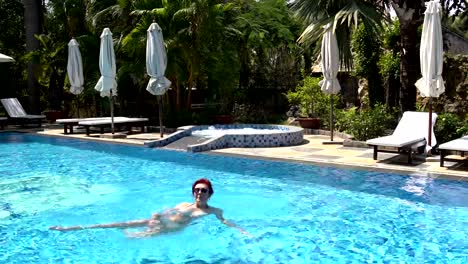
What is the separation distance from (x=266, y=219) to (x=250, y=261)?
1892 millimetres

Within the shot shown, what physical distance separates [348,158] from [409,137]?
4.62 feet

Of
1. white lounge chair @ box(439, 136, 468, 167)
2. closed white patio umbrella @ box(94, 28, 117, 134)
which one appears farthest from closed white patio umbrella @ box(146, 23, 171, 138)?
white lounge chair @ box(439, 136, 468, 167)

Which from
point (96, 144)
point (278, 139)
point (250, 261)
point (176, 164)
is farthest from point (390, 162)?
point (96, 144)

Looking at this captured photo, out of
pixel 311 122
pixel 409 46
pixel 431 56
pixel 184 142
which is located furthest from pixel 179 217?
pixel 311 122

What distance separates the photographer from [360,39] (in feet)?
57.3

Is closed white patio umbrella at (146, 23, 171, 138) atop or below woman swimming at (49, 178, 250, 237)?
atop

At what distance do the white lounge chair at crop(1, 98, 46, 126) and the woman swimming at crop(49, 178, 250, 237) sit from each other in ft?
45.7

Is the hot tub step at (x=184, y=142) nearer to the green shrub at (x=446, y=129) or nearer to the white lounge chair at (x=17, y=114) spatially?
the green shrub at (x=446, y=129)

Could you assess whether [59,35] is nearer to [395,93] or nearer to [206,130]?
[206,130]

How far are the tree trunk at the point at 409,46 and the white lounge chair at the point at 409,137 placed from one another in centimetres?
153

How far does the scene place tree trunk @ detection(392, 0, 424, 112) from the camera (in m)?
12.7

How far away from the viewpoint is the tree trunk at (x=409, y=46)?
12742mm

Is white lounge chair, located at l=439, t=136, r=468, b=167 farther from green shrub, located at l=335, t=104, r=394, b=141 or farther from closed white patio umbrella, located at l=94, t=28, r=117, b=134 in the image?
closed white patio umbrella, located at l=94, t=28, r=117, b=134

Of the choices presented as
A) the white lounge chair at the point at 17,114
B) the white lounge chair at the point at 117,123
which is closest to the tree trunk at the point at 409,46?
the white lounge chair at the point at 117,123
